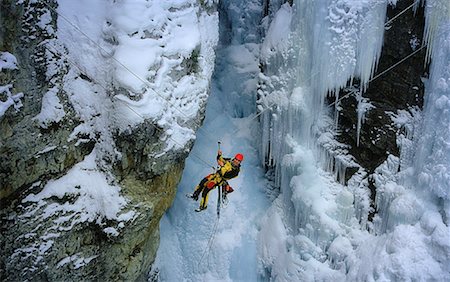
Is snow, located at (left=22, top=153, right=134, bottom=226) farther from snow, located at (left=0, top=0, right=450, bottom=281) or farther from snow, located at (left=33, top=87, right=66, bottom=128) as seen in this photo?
snow, located at (left=33, top=87, right=66, bottom=128)

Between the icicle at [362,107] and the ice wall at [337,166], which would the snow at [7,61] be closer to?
the ice wall at [337,166]

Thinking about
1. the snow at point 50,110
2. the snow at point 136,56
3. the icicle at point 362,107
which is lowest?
the icicle at point 362,107

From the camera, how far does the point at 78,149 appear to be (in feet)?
19.4

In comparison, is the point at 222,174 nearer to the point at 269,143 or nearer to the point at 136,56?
the point at 136,56

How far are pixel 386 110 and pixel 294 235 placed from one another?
8.38 feet

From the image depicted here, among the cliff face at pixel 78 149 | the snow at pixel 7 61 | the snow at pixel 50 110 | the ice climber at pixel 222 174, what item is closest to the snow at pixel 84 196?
the cliff face at pixel 78 149

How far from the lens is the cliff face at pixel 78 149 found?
526 centimetres

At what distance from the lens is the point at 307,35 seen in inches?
268

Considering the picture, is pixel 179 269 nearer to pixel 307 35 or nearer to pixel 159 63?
pixel 159 63

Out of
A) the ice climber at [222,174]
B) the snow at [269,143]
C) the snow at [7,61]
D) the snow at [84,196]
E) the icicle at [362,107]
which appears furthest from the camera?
the icicle at [362,107]

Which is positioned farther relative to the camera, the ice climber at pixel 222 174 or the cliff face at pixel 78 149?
the ice climber at pixel 222 174

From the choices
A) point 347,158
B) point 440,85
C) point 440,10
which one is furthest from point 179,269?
point 440,10

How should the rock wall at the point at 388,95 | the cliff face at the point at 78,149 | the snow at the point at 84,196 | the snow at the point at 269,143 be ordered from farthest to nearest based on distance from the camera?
1. the rock wall at the point at 388,95
2. the snow at the point at 269,143
3. the snow at the point at 84,196
4. the cliff face at the point at 78,149

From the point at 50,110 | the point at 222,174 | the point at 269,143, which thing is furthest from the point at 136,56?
the point at 269,143
